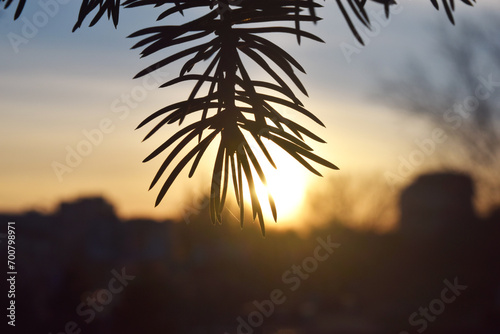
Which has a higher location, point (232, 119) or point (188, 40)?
point (188, 40)

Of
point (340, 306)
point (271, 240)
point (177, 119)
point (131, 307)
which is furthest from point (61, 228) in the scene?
point (177, 119)

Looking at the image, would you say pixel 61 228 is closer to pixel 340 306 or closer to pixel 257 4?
pixel 340 306

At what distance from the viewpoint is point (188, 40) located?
36.9 inches

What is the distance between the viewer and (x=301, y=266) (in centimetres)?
3466

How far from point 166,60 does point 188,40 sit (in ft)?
0.18
